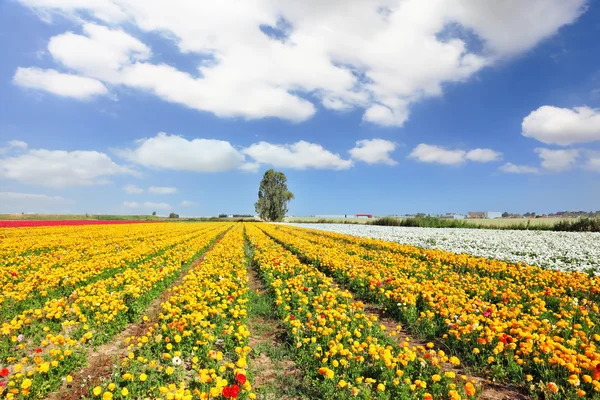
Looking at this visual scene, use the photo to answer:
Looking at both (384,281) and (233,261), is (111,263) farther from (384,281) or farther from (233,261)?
(384,281)

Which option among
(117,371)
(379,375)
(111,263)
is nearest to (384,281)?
(379,375)

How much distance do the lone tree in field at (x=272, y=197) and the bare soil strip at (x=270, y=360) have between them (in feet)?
263

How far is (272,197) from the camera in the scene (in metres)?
89.7

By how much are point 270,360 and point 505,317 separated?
4646mm

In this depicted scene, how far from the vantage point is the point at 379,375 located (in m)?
5.01

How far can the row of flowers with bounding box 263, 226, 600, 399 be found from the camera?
4742 millimetres

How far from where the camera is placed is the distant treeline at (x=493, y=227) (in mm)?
35000

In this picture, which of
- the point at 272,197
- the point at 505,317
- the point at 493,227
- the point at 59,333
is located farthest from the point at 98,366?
the point at 272,197

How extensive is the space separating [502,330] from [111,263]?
502 inches

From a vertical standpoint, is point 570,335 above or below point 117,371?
above

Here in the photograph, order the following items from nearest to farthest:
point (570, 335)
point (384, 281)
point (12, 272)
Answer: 1. point (570, 335)
2. point (384, 281)
3. point (12, 272)

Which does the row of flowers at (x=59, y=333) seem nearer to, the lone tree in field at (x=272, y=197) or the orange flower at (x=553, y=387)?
the orange flower at (x=553, y=387)

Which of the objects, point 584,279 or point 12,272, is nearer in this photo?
point 584,279

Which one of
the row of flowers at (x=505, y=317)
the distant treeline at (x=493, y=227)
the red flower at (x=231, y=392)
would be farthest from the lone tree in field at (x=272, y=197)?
the red flower at (x=231, y=392)
